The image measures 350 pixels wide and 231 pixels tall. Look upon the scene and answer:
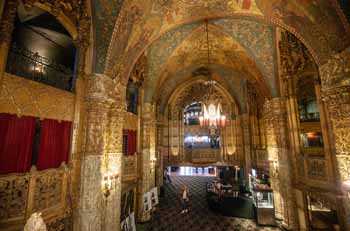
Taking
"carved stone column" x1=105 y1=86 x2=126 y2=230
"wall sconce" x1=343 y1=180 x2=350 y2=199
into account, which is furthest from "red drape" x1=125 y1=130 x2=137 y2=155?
"wall sconce" x1=343 y1=180 x2=350 y2=199

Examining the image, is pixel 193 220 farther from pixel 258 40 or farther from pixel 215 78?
pixel 215 78

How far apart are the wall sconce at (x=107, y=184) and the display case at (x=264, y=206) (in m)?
6.65

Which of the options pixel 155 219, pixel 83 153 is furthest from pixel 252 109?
pixel 83 153

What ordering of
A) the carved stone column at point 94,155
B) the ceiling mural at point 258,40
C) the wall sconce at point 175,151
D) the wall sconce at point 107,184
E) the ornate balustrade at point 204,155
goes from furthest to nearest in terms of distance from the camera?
the wall sconce at point 175,151
the ornate balustrade at point 204,155
the ceiling mural at point 258,40
the wall sconce at point 107,184
the carved stone column at point 94,155

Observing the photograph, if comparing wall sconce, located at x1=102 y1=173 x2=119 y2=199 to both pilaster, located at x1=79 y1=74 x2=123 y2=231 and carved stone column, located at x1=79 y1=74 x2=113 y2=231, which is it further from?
carved stone column, located at x1=79 y1=74 x2=113 y2=231

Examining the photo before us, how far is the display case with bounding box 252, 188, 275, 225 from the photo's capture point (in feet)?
23.6

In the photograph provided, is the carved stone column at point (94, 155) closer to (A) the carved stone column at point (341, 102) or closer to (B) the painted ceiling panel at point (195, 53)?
(B) the painted ceiling panel at point (195, 53)

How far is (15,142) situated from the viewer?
294cm

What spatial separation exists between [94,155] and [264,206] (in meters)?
7.67

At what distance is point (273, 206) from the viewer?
7.33 m

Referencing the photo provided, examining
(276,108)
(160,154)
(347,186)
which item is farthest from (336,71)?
(160,154)

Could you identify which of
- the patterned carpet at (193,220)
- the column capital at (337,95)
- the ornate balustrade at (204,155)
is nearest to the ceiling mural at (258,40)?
the column capital at (337,95)

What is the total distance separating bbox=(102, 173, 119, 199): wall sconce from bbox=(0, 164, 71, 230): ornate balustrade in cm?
92

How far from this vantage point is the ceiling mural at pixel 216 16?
3.83m
